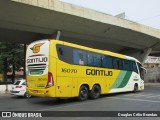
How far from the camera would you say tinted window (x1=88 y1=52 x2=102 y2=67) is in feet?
55.5

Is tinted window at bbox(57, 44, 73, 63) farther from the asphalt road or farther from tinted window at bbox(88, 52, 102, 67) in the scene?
the asphalt road

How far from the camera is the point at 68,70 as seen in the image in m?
15.0

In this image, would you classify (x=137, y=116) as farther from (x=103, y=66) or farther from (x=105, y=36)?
(x=105, y=36)

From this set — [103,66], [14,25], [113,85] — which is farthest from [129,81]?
[14,25]

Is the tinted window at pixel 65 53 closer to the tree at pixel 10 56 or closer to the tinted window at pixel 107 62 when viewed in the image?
the tinted window at pixel 107 62

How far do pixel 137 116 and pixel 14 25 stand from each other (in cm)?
1709

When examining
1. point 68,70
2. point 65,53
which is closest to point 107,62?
point 68,70

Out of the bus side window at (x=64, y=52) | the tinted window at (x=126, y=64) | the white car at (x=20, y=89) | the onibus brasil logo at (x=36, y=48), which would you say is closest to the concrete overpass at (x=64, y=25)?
the white car at (x=20, y=89)

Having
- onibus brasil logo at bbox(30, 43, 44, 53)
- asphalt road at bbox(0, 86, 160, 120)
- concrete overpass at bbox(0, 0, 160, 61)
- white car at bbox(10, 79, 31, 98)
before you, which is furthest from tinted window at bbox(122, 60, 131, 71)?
onibus brasil logo at bbox(30, 43, 44, 53)

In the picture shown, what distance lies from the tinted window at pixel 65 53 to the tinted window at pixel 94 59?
1.96 meters

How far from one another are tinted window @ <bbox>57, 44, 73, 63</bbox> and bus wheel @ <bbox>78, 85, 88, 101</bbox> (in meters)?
2.01

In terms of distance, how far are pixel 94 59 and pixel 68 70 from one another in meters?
2.93

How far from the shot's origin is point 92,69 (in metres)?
17.1

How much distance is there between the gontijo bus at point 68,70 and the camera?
14125 mm
